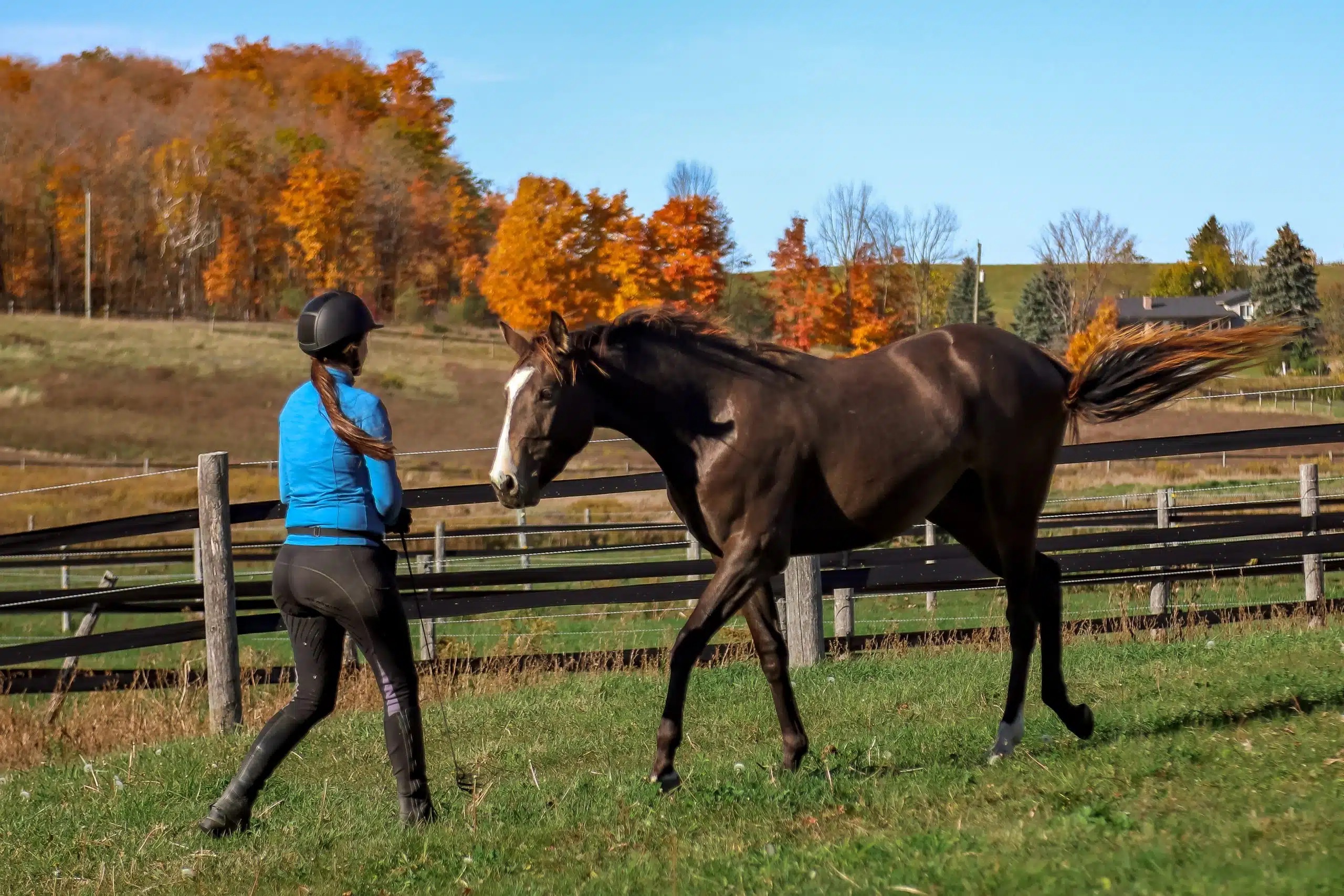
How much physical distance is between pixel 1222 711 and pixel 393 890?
3951 mm

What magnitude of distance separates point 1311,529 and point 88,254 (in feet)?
211

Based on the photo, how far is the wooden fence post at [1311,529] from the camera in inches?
429

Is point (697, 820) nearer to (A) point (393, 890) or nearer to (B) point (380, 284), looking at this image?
(A) point (393, 890)

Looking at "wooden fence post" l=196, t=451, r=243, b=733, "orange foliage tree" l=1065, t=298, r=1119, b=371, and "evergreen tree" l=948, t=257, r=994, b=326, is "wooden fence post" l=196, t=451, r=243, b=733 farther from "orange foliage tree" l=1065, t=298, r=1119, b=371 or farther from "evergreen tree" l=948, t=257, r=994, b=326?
"evergreen tree" l=948, t=257, r=994, b=326

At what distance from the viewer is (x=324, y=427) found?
16.3 ft

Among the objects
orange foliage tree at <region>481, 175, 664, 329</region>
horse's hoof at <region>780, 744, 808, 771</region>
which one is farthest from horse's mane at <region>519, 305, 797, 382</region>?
orange foliage tree at <region>481, 175, 664, 329</region>

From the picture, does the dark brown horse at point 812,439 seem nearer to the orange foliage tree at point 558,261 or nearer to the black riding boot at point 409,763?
the black riding boot at point 409,763

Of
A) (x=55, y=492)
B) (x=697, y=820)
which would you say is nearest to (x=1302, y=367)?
(x=55, y=492)

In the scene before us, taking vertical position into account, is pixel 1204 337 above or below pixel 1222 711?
above

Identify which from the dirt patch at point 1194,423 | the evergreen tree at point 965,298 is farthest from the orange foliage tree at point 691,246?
the evergreen tree at point 965,298

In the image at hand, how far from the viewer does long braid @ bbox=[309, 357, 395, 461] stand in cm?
485

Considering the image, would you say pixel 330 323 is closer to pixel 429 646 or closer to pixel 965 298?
pixel 429 646

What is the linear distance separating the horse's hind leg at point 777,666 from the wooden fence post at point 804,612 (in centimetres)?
337

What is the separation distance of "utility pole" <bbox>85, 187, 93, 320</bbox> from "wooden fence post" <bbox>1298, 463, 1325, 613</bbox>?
60.2 meters
